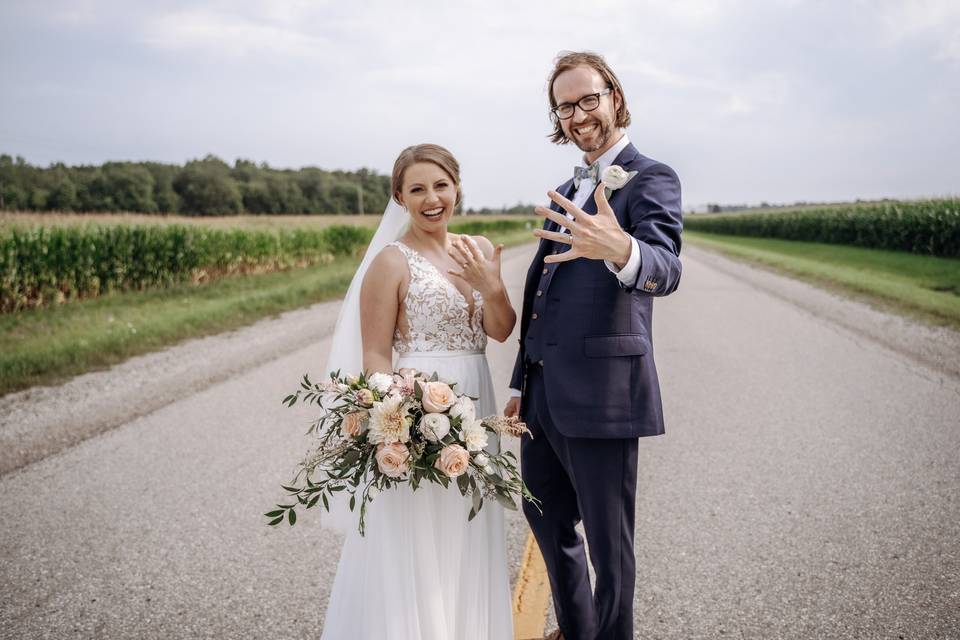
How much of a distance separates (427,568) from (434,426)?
69 cm

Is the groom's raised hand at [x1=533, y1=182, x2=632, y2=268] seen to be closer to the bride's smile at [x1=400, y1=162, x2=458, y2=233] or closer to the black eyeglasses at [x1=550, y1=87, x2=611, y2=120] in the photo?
the black eyeglasses at [x1=550, y1=87, x2=611, y2=120]

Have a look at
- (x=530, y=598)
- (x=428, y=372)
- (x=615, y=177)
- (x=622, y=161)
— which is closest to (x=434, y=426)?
(x=428, y=372)

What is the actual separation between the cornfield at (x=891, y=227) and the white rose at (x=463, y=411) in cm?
2722

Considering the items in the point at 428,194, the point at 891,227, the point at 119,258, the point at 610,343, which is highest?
the point at 891,227

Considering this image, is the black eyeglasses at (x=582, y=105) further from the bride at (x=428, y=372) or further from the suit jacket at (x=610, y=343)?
the bride at (x=428, y=372)

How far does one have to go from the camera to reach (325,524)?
8.70ft

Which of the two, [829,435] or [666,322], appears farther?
[666,322]

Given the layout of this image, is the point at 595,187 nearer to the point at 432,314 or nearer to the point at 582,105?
the point at 582,105

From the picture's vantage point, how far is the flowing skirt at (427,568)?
7.37ft

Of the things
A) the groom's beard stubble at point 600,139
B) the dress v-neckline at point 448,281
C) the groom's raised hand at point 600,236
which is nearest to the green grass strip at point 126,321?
the dress v-neckline at point 448,281

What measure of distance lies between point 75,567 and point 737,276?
1802 cm

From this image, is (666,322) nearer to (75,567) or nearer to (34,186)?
(75,567)

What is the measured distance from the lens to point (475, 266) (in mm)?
2268

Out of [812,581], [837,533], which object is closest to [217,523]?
[812,581]
